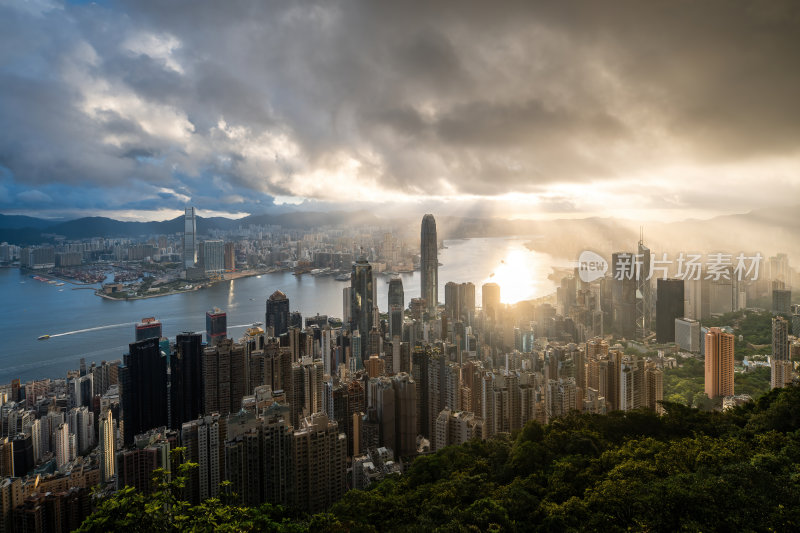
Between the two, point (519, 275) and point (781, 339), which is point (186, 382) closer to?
point (781, 339)

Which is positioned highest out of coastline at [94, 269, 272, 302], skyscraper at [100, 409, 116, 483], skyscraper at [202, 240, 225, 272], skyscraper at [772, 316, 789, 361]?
skyscraper at [202, 240, 225, 272]

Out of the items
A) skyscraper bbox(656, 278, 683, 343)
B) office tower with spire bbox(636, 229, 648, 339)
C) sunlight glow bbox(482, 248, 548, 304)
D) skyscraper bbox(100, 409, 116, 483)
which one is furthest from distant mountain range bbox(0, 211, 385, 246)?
skyscraper bbox(656, 278, 683, 343)

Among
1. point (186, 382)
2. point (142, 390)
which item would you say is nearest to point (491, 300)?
point (186, 382)

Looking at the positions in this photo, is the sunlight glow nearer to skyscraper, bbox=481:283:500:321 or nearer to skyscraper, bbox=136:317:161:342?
skyscraper, bbox=481:283:500:321

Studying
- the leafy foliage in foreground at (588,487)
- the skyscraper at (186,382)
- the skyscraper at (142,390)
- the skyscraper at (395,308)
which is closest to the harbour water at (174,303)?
the skyscraper at (395,308)

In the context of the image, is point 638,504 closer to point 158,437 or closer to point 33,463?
point 158,437

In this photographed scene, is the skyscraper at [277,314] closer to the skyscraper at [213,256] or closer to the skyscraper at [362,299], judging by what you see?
the skyscraper at [362,299]
